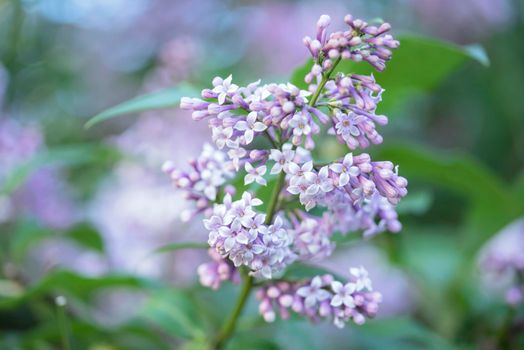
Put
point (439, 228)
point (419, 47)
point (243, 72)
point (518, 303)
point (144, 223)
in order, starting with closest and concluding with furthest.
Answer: point (419, 47), point (518, 303), point (144, 223), point (243, 72), point (439, 228)

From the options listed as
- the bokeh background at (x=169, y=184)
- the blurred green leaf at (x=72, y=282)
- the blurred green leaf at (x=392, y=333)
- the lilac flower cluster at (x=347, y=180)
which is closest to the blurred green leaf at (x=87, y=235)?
A: the bokeh background at (x=169, y=184)

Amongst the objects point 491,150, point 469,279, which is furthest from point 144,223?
point 491,150

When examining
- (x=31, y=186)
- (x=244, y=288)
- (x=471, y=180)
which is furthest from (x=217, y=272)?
(x=31, y=186)

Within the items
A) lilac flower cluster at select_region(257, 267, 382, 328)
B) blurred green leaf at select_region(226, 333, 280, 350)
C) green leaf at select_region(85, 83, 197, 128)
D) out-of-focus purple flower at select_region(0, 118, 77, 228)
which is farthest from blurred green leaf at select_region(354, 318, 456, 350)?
out-of-focus purple flower at select_region(0, 118, 77, 228)

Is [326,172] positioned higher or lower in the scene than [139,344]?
higher

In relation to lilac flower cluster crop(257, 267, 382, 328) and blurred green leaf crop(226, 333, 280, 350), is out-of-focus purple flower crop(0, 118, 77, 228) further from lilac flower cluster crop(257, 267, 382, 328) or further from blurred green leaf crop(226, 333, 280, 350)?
lilac flower cluster crop(257, 267, 382, 328)

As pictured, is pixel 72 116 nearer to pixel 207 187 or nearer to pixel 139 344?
pixel 139 344
